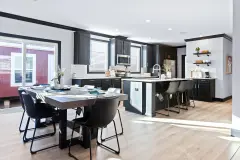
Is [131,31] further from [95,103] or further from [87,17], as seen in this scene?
[95,103]

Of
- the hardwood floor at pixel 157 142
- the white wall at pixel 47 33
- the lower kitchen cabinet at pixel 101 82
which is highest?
the white wall at pixel 47 33

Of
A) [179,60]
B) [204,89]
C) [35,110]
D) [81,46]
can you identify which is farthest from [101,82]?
[179,60]

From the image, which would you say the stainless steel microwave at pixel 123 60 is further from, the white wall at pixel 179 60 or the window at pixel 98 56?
the white wall at pixel 179 60

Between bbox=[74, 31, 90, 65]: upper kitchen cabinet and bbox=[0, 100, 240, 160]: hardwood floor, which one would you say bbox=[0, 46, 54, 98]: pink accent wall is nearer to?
bbox=[74, 31, 90, 65]: upper kitchen cabinet

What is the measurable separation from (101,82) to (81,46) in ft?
4.95

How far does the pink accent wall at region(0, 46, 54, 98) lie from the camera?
5.61 m

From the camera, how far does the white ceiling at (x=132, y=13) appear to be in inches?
149

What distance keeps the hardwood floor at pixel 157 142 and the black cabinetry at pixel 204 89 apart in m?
2.54

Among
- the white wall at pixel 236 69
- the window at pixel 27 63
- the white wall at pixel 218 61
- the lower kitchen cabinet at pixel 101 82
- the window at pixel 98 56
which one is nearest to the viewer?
the white wall at pixel 236 69

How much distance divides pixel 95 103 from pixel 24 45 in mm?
4280

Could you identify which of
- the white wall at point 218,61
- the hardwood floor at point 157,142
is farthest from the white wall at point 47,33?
the white wall at point 218,61

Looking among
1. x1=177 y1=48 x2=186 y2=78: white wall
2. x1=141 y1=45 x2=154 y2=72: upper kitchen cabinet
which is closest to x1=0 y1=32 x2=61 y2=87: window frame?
x1=141 y1=45 x2=154 y2=72: upper kitchen cabinet

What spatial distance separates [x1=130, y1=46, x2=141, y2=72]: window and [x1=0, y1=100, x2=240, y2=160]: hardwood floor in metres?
4.83

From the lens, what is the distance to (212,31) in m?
6.19
